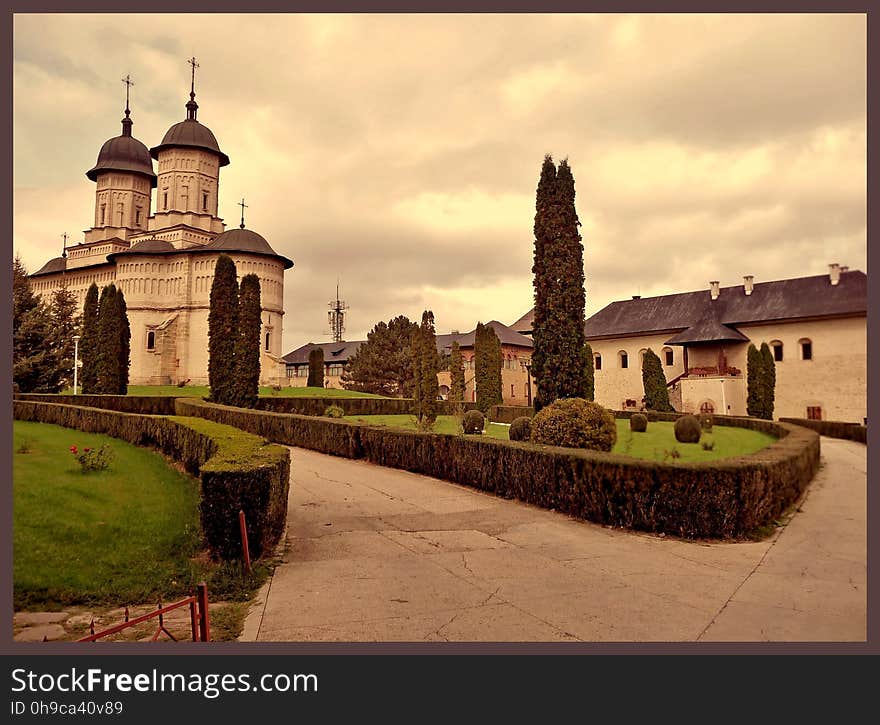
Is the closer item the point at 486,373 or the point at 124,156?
the point at 486,373

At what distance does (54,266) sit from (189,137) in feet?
75.8

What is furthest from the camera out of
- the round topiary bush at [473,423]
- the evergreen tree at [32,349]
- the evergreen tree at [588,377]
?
the evergreen tree at [32,349]

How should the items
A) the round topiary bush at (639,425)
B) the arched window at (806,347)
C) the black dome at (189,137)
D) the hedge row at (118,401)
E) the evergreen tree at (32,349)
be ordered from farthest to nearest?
the black dome at (189,137)
the arched window at (806,347)
the evergreen tree at (32,349)
the round topiary bush at (639,425)
the hedge row at (118,401)

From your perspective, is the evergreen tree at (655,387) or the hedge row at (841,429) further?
the evergreen tree at (655,387)

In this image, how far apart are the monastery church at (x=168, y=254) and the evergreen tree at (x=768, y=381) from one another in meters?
35.7

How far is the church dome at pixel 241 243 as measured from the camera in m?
50.2

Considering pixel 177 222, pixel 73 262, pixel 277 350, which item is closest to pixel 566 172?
pixel 277 350

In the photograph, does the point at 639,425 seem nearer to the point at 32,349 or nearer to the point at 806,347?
the point at 806,347

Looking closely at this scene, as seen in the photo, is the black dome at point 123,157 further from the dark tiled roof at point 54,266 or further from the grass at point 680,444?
the grass at point 680,444

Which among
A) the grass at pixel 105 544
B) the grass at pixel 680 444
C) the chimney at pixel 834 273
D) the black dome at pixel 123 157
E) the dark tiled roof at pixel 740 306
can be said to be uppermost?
the black dome at pixel 123 157

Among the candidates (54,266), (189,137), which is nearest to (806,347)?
(189,137)

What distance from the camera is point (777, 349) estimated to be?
132ft

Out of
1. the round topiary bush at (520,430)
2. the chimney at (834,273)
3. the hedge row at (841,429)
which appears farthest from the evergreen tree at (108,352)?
the chimney at (834,273)

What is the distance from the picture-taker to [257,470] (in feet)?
23.2
